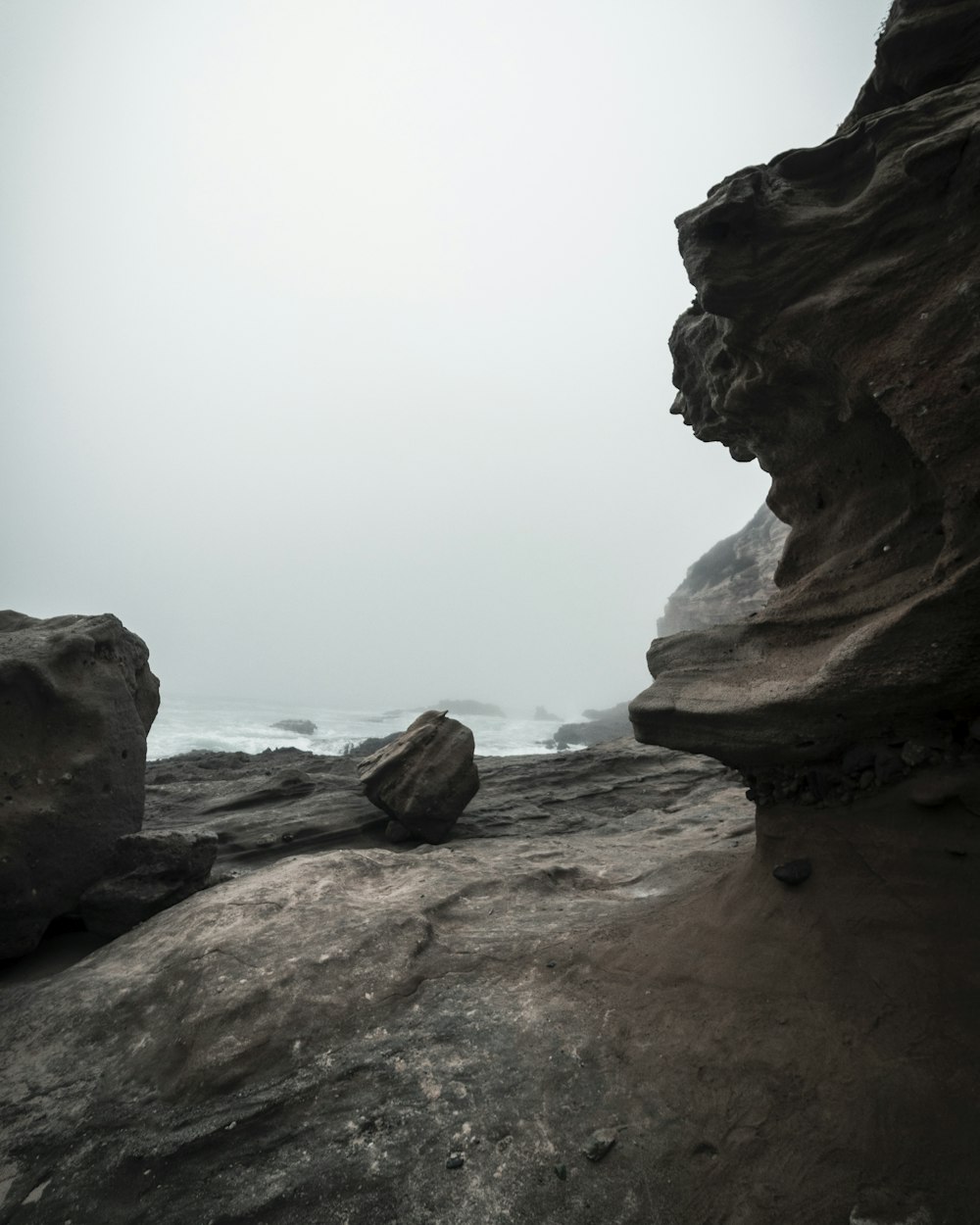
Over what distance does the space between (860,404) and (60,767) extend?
28.1ft

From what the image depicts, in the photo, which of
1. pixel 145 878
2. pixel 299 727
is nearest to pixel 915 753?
pixel 145 878

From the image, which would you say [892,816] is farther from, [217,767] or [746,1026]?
[217,767]

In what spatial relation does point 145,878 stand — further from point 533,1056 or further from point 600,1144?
point 600,1144

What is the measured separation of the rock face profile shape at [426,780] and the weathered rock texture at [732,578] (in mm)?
24410

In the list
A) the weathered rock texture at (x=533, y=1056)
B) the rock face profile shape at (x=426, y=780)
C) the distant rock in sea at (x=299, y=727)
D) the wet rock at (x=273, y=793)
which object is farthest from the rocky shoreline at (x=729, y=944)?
the distant rock in sea at (x=299, y=727)

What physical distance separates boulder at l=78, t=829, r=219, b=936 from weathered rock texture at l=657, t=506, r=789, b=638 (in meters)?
28.6

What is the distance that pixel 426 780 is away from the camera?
32.0ft

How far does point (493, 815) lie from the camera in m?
10.8

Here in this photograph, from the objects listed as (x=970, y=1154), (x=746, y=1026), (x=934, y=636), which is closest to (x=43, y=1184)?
(x=746, y=1026)

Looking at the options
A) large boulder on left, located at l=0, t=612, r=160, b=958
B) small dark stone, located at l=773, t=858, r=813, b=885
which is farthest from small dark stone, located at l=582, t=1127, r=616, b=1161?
Answer: large boulder on left, located at l=0, t=612, r=160, b=958

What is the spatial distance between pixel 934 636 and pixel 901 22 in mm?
4471

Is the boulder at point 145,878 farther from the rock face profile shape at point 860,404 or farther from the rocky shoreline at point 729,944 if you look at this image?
the rock face profile shape at point 860,404

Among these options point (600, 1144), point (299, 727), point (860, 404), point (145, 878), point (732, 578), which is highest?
point (732, 578)

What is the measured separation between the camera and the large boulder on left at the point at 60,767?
5.96 meters
